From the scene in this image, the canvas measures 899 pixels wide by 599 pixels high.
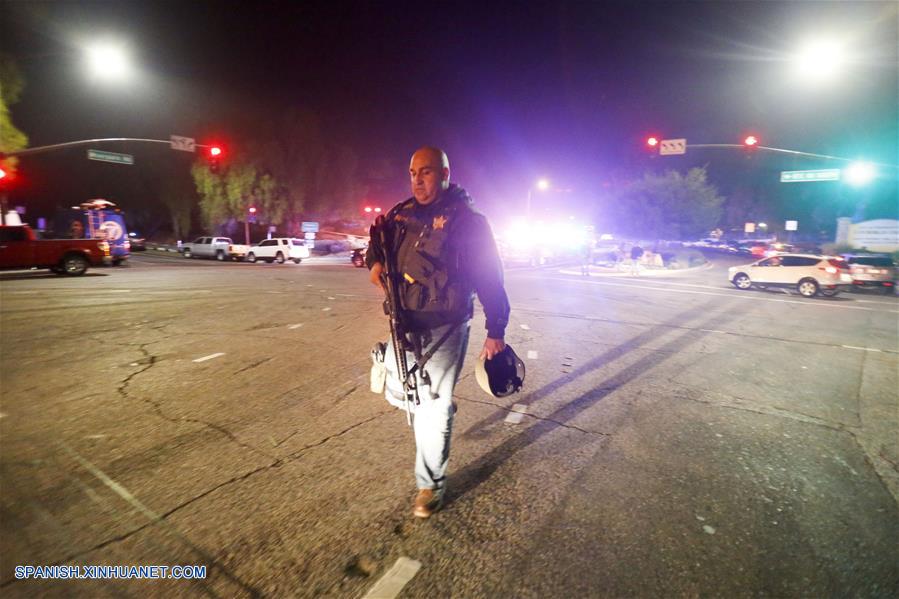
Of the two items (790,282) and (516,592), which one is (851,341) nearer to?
(516,592)

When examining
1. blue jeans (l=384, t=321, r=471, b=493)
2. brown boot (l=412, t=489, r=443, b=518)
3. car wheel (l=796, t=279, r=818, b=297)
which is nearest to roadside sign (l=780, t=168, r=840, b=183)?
car wheel (l=796, t=279, r=818, b=297)

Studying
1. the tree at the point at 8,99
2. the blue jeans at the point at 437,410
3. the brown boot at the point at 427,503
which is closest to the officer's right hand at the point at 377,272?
the blue jeans at the point at 437,410

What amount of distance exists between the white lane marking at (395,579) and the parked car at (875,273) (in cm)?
2369

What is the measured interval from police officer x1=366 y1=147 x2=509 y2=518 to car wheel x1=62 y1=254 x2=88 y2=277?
19.7 m

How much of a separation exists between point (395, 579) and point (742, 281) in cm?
2113

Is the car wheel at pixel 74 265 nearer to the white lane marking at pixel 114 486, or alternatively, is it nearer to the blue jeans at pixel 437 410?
the white lane marking at pixel 114 486

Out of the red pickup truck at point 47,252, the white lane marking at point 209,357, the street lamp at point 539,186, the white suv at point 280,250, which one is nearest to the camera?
the white lane marking at point 209,357

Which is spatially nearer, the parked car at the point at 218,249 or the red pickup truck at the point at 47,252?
the red pickup truck at the point at 47,252

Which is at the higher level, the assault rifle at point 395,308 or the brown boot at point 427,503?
the assault rifle at point 395,308

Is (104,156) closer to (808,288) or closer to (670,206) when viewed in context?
(808,288)

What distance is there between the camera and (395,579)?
7.11 ft

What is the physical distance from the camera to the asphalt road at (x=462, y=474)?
89.4 inches

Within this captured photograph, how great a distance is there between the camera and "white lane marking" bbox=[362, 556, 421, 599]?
207cm

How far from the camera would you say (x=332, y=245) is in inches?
1667
